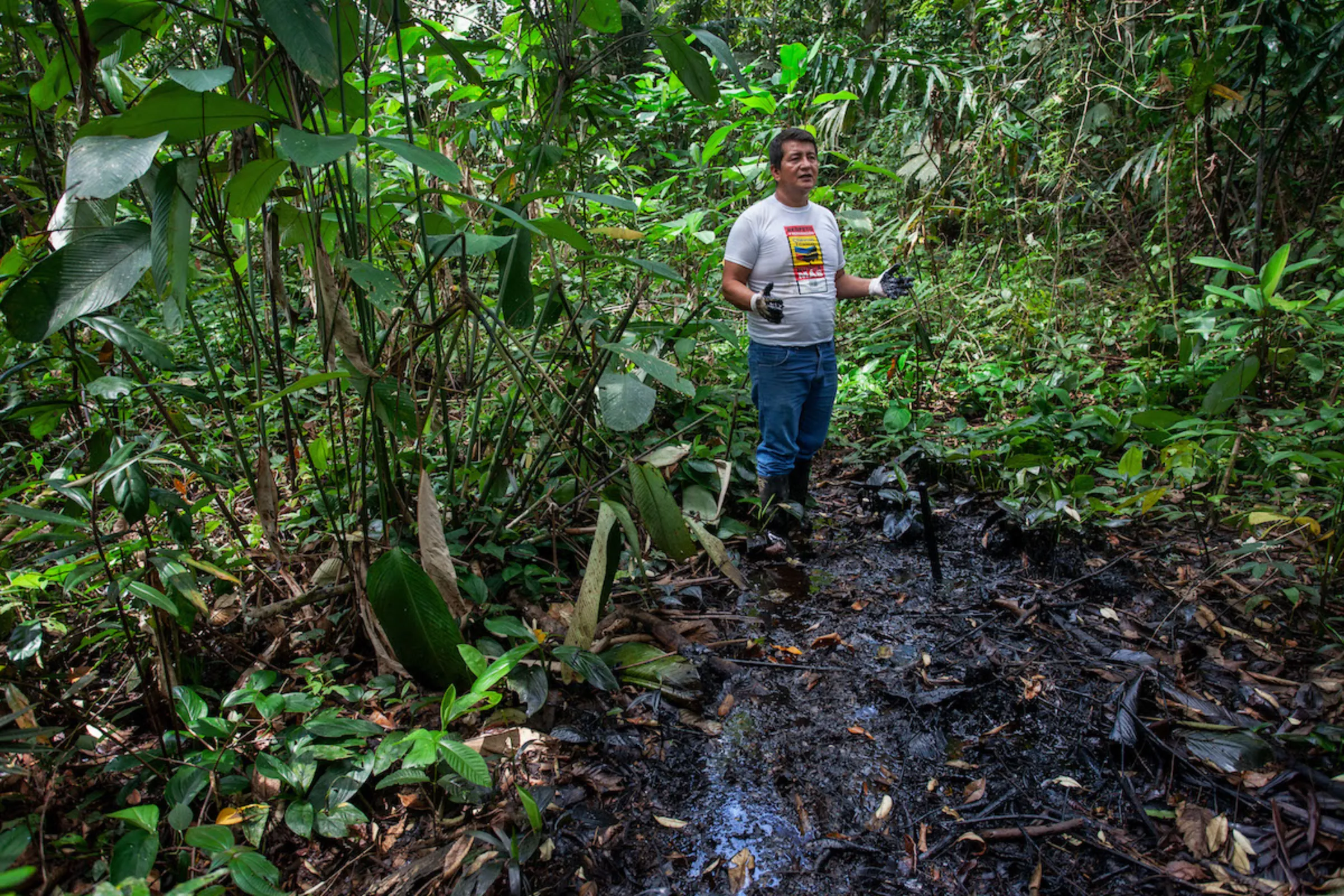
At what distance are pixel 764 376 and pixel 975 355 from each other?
2.26 m

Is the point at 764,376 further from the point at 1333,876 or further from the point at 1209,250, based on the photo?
the point at 1209,250

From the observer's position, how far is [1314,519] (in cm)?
225

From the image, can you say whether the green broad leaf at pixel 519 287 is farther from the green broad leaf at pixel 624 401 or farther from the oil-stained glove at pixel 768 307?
the oil-stained glove at pixel 768 307

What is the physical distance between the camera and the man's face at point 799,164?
2764 millimetres

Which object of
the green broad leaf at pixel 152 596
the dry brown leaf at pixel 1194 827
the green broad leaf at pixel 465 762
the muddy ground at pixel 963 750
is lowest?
the muddy ground at pixel 963 750

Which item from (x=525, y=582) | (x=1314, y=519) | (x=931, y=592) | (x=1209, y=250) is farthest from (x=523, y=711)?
(x=1209, y=250)

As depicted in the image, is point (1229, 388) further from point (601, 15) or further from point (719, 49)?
point (601, 15)

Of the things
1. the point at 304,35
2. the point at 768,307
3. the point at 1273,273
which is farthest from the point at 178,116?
the point at 1273,273

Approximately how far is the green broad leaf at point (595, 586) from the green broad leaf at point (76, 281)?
0.89 m

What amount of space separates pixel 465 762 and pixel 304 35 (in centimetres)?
126

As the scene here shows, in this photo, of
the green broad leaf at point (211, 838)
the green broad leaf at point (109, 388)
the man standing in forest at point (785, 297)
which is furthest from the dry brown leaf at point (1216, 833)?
the green broad leaf at point (109, 388)

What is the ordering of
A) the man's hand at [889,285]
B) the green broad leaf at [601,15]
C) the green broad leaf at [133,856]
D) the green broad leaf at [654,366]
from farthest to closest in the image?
the man's hand at [889,285] → the green broad leaf at [601,15] → the green broad leaf at [654,366] → the green broad leaf at [133,856]

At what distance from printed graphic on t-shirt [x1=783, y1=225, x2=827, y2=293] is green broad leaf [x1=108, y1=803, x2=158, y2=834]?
2527 mm

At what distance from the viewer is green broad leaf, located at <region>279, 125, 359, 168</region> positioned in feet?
3.07
